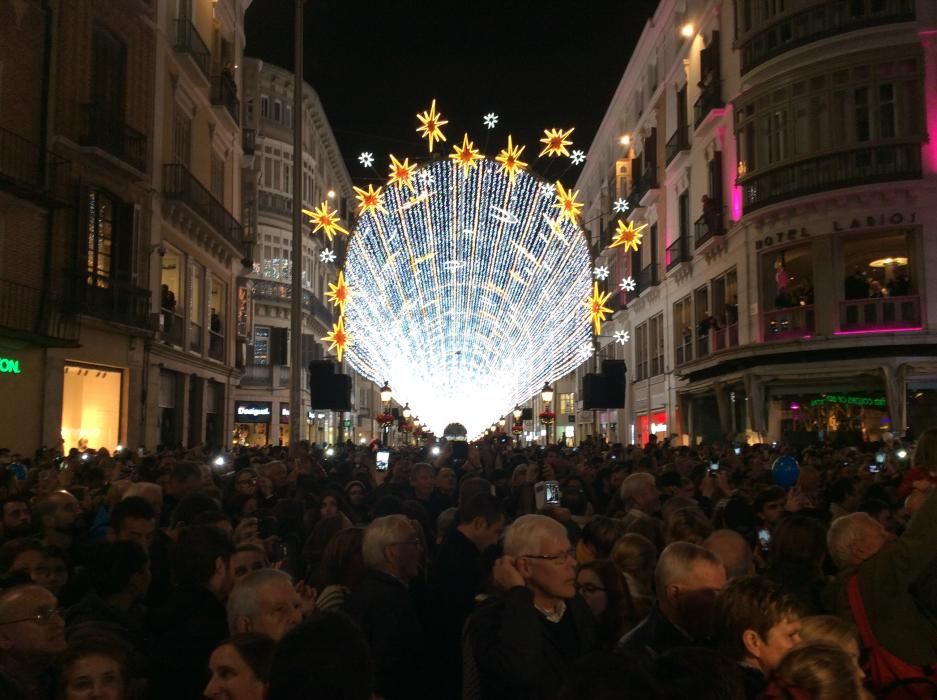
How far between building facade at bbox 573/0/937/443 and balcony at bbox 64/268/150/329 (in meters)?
11.3

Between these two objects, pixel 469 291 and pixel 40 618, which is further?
pixel 469 291

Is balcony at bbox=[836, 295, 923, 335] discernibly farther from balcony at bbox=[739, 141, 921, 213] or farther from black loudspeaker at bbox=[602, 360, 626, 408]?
black loudspeaker at bbox=[602, 360, 626, 408]

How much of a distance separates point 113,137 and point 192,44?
6415 mm

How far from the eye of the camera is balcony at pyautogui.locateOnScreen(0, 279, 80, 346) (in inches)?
745

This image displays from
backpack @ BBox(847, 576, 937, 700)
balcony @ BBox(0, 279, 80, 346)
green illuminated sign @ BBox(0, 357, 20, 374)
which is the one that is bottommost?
backpack @ BBox(847, 576, 937, 700)

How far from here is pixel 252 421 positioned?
157 feet

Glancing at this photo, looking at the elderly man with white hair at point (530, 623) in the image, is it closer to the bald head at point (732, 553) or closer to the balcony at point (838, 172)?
the bald head at point (732, 553)

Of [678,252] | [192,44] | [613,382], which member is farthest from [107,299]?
[678,252]

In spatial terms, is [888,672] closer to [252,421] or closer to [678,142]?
[678,142]

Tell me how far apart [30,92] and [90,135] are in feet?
5.52

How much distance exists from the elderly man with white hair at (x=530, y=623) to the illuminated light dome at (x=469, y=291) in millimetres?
15897

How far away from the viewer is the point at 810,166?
25.8 m

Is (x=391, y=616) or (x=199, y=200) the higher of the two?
(x=199, y=200)

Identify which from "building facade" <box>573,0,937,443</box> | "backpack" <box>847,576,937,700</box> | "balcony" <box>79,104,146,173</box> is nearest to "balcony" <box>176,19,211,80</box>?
"balcony" <box>79,104,146,173</box>
